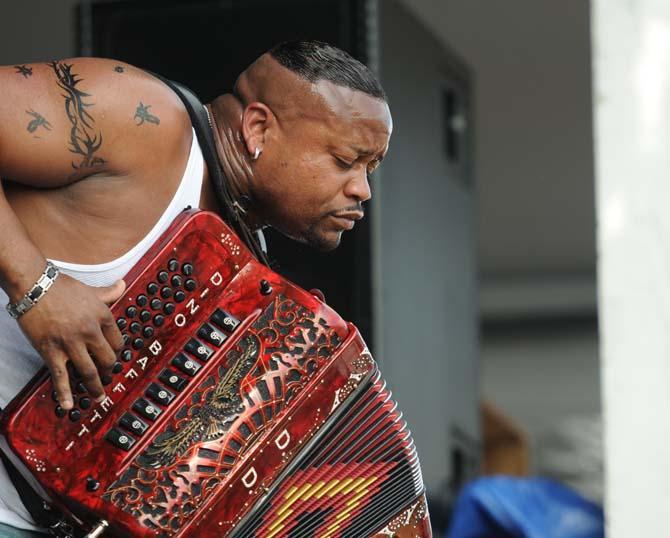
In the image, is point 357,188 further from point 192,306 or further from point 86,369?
point 86,369

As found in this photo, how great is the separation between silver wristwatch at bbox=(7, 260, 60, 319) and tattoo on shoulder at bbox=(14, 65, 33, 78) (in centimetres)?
24

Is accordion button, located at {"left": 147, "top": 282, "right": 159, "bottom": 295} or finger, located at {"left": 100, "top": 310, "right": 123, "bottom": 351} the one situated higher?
accordion button, located at {"left": 147, "top": 282, "right": 159, "bottom": 295}

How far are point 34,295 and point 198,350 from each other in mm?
243

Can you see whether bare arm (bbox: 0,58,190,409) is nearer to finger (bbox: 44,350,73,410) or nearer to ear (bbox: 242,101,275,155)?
finger (bbox: 44,350,73,410)

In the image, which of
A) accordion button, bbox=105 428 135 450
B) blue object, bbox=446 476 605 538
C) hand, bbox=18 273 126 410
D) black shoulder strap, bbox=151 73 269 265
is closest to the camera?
hand, bbox=18 273 126 410

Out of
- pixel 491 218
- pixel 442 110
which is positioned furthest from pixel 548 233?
pixel 442 110

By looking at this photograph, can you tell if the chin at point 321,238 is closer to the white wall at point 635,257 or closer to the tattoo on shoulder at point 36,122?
the tattoo on shoulder at point 36,122

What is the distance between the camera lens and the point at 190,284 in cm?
164

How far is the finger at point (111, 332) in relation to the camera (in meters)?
1.53

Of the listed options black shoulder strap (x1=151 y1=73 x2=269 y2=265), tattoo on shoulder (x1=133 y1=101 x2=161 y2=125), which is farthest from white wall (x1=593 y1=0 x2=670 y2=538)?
tattoo on shoulder (x1=133 y1=101 x2=161 y2=125)

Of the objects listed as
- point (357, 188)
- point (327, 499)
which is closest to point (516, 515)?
point (327, 499)

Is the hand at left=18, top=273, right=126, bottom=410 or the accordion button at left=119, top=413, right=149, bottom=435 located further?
the accordion button at left=119, top=413, right=149, bottom=435

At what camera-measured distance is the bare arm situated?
1500 millimetres

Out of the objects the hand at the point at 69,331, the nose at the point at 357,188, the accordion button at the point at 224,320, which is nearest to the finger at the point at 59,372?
the hand at the point at 69,331
